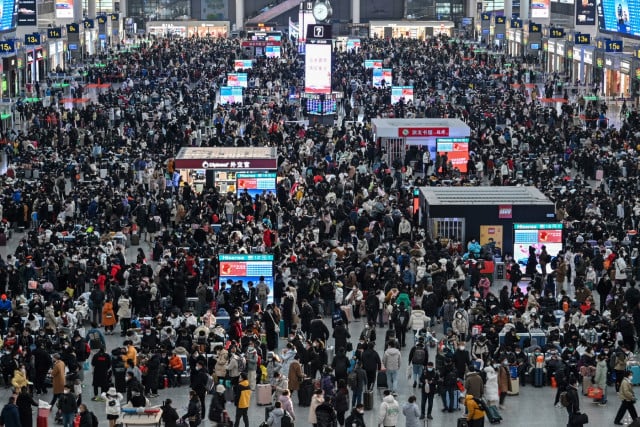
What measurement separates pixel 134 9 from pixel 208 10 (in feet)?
23.3

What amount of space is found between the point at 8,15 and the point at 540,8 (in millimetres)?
45851

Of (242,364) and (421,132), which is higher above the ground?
(421,132)

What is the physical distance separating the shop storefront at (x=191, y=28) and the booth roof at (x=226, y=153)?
87.4 m

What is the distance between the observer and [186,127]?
5400 centimetres

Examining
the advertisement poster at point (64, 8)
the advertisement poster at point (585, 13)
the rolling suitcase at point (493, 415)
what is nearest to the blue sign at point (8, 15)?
the advertisement poster at point (585, 13)

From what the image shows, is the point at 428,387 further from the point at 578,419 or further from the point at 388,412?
the point at 578,419

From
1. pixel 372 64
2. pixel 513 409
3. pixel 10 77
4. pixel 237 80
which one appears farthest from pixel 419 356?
pixel 372 64

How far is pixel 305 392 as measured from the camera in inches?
913

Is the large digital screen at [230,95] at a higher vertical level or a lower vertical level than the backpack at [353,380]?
higher

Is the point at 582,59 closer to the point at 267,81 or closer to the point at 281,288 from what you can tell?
the point at 267,81

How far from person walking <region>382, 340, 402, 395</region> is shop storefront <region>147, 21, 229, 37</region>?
351 feet

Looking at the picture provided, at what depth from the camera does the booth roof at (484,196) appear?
33.8 m

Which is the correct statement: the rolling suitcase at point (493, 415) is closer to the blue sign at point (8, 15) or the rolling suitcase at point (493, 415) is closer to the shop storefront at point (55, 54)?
the blue sign at point (8, 15)

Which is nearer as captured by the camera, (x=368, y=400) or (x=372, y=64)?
(x=368, y=400)
